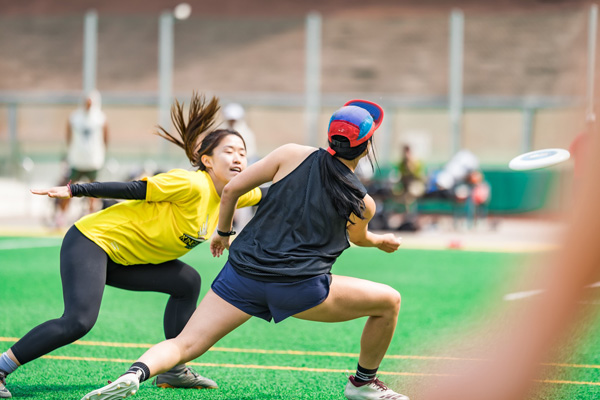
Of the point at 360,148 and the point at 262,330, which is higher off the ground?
the point at 360,148

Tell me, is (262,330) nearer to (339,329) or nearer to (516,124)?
(339,329)

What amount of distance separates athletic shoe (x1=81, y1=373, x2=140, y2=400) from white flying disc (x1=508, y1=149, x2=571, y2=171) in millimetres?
2049

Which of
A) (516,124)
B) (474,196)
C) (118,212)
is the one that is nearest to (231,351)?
(118,212)

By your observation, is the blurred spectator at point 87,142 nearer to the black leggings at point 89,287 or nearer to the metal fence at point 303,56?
the black leggings at point 89,287

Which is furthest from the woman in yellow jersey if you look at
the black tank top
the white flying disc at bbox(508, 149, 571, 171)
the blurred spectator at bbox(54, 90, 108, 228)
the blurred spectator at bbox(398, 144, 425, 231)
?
the blurred spectator at bbox(398, 144, 425, 231)

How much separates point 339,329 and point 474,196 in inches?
445

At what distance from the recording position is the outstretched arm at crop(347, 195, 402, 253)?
4.22 metres

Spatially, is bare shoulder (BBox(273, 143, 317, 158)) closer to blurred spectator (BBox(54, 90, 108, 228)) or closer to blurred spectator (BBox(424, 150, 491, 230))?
blurred spectator (BBox(54, 90, 108, 228))

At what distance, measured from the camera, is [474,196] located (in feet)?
58.2

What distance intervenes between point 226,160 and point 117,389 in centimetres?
148

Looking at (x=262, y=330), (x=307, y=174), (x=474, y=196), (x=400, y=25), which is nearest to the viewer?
(x=307, y=174)

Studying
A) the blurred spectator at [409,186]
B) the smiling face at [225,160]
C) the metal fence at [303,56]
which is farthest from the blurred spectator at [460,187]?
the metal fence at [303,56]

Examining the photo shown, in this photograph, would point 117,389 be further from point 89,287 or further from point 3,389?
point 3,389

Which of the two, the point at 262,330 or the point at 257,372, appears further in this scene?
the point at 262,330
